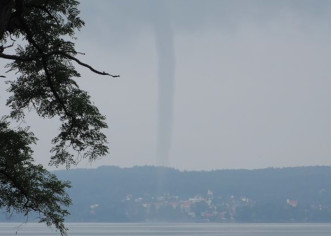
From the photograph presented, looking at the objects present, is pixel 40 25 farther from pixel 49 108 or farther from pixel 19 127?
pixel 19 127

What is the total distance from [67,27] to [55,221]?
12.3 feet

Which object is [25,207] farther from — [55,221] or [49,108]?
[49,108]

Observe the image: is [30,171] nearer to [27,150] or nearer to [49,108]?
[27,150]

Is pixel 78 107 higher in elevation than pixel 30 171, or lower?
higher

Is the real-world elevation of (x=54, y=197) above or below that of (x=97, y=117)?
below

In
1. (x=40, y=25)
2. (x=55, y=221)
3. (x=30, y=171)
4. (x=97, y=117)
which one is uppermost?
(x=40, y=25)

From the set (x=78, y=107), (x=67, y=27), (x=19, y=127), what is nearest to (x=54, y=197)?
(x=19, y=127)

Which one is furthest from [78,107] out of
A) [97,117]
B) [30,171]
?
[30,171]

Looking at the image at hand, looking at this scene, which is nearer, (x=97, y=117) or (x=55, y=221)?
(x=97, y=117)

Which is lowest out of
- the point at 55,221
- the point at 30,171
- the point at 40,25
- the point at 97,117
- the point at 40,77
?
the point at 55,221

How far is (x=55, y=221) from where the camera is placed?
12.6 metres

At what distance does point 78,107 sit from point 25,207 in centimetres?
263

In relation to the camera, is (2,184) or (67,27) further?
(2,184)

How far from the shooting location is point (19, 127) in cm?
1262
